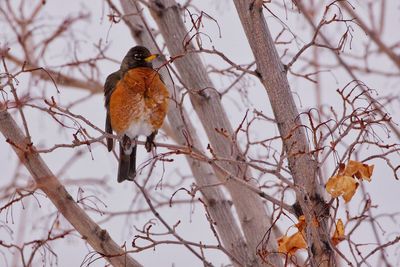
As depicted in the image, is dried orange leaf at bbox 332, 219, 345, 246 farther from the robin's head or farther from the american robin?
the robin's head

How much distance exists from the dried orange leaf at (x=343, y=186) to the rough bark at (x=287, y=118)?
0.08m

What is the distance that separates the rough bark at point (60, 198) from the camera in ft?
5.59

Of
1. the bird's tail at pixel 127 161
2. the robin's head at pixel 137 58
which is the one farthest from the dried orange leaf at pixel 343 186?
the bird's tail at pixel 127 161

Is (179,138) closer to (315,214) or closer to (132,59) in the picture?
(132,59)

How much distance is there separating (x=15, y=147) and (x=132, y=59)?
984mm

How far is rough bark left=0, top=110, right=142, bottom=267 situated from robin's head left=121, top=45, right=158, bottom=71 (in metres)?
0.78

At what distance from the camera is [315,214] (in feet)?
4.85

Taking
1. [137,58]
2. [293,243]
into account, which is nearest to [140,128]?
[137,58]

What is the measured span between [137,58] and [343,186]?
1.33 meters

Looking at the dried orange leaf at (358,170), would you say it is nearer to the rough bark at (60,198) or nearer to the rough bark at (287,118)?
the rough bark at (287,118)

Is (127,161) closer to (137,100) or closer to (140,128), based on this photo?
(140,128)

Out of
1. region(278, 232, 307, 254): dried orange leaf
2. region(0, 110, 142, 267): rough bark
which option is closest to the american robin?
region(0, 110, 142, 267): rough bark

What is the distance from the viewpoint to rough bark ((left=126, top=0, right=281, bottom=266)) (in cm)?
217

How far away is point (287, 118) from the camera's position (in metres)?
1.58
